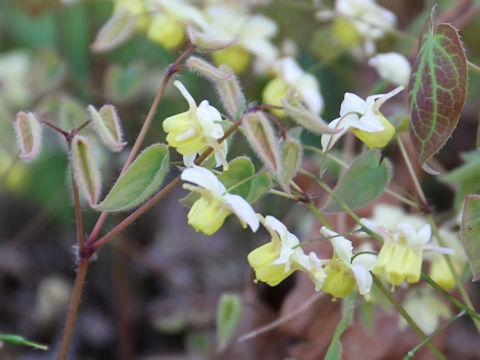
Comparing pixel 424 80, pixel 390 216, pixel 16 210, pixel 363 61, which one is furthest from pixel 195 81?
pixel 424 80

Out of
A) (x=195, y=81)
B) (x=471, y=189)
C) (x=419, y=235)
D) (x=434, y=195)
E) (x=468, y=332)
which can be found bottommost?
(x=468, y=332)

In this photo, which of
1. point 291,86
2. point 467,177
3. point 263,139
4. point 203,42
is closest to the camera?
point 263,139

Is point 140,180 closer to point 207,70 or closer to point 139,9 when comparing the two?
point 207,70

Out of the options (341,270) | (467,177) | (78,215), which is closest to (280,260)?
(341,270)

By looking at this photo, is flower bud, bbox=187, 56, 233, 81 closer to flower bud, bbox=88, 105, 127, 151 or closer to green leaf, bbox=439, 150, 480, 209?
flower bud, bbox=88, 105, 127, 151

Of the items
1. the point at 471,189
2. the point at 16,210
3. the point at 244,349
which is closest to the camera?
the point at 471,189

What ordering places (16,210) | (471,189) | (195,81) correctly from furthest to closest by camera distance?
1. (16,210)
2. (195,81)
3. (471,189)

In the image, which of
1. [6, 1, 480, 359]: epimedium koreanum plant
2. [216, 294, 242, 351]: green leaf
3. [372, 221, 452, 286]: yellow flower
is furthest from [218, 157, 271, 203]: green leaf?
[216, 294, 242, 351]: green leaf

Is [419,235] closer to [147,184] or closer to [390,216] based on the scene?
[147,184]
